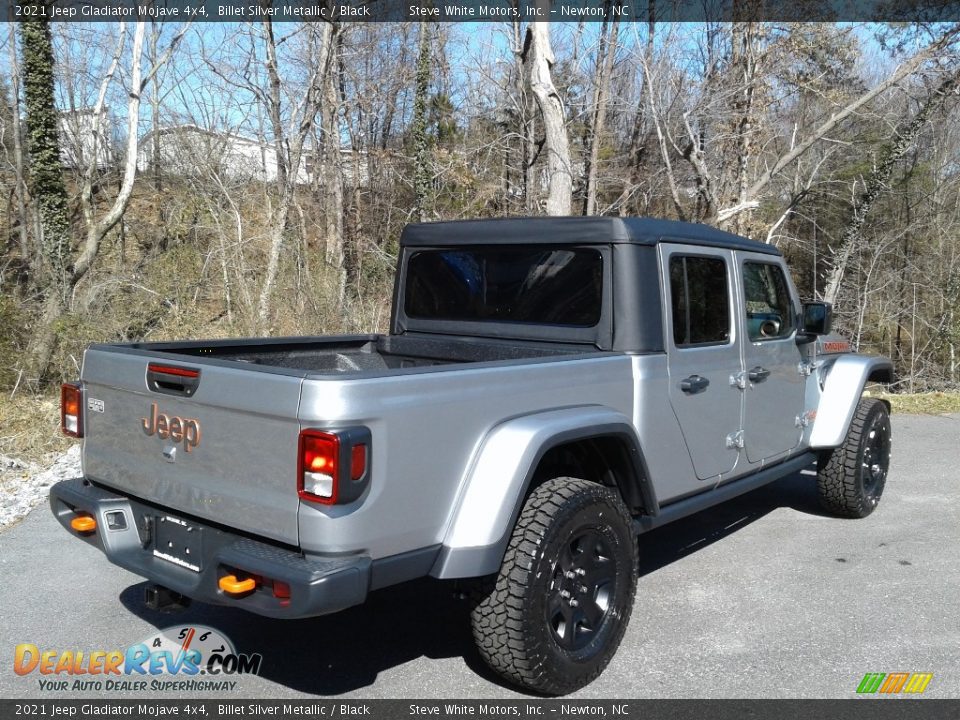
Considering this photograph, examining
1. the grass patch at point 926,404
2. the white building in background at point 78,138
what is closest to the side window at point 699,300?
the grass patch at point 926,404

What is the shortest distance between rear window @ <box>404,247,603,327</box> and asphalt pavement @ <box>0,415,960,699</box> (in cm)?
153

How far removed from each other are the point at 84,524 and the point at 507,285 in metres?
2.31

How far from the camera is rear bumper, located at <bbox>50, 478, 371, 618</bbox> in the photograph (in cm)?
267

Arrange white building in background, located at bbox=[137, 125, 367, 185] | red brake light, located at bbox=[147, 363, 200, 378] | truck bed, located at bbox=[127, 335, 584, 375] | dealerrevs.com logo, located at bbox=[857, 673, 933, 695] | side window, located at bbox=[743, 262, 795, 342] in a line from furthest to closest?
white building in background, located at bbox=[137, 125, 367, 185], side window, located at bbox=[743, 262, 795, 342], truck bed, located at bbox=[127, 335, 584, 375], dealerrevs.com logo, located at bbox=[857, 673, 933, 695], red brake light, located at bbox=[147, 363, 200, 378]

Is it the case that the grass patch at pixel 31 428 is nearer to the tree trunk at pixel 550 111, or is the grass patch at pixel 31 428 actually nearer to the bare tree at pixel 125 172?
the bare tree at pixel 125 172

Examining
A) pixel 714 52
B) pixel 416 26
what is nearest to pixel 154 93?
pixel 416 26

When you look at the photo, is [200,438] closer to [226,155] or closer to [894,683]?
[894,683]

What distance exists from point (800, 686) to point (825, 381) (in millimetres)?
2616

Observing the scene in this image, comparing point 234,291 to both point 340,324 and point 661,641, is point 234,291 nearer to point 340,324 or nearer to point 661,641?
point 340,324

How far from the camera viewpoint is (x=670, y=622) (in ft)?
13.6

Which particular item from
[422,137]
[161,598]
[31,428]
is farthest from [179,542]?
[422,137]

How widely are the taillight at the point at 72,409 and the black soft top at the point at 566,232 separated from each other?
78.4 inches

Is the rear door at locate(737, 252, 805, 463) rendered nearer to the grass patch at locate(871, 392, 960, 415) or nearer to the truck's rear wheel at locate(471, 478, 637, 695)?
the truck's rear wheel at locate(471, 478, 637, 695)

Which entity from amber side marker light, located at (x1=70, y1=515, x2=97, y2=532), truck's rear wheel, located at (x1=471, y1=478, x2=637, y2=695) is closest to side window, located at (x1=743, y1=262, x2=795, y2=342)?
truck's rear wheel, located at (x1=471, y1=478, x2=637, y2=695)
